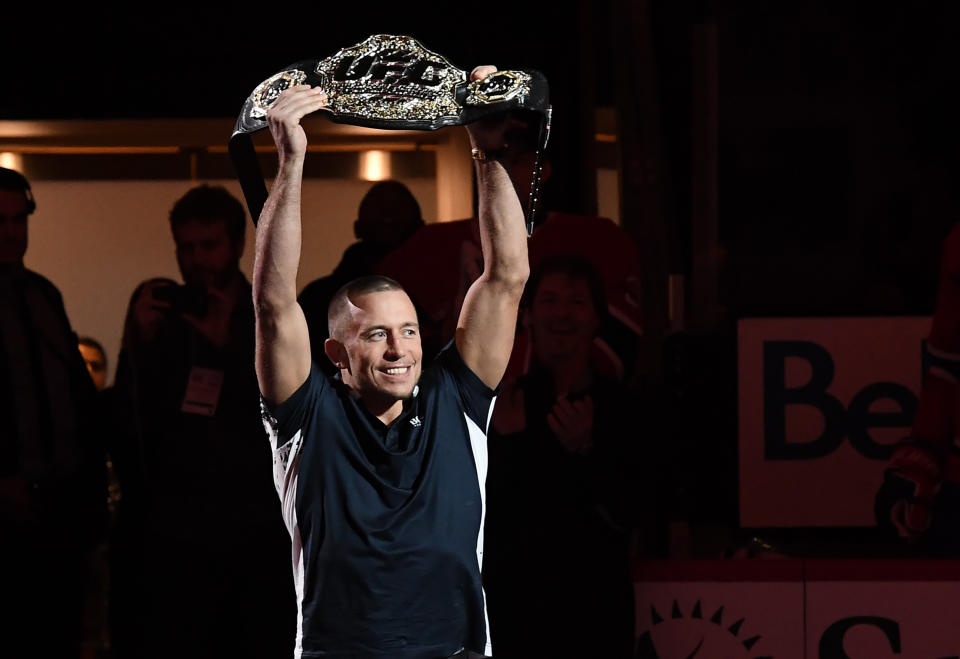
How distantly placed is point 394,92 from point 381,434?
2.27ft

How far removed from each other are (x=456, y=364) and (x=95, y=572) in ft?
8.32

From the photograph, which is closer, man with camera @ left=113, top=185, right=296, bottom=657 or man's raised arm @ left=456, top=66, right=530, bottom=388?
man's raised arm @ left=456, top=66, right=530, bottom=388

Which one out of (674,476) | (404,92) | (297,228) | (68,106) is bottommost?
(674,476)

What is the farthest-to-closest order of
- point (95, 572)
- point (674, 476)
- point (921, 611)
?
point (95, 572), point (674, 476), point (921, 611)

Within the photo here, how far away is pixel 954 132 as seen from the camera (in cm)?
549

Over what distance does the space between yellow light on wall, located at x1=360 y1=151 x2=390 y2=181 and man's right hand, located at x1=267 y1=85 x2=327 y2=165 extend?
262 cm

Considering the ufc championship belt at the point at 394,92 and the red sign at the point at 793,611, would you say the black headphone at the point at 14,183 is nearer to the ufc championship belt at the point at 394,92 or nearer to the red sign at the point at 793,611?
the ufc championship belt at the point at 394,92

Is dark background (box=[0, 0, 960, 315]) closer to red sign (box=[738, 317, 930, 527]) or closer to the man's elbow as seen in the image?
red sign (box=[738, 317, 930, 527])

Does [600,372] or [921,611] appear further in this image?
[600,372]

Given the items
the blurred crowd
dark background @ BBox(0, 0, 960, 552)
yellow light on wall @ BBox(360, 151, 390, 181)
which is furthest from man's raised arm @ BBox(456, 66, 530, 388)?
yellow light on wall @ BBox(360, 151, 390, 181)

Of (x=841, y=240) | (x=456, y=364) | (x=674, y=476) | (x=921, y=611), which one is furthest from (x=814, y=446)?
(x=456, y=364)

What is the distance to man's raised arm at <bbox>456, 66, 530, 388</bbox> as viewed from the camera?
2.99 m

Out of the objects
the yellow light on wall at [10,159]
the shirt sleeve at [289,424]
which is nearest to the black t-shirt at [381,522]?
the shirt sleeve at [289,424]

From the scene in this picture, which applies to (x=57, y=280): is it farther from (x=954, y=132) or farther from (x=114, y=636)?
(x=954, y=132)
